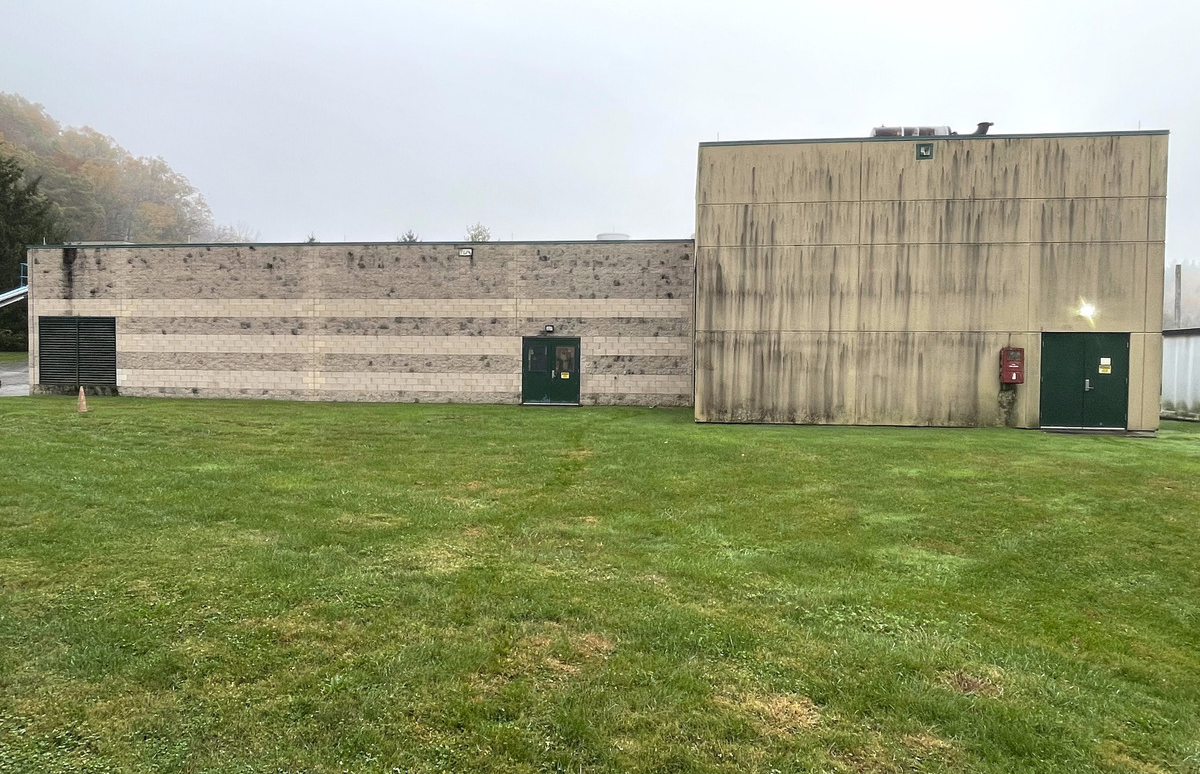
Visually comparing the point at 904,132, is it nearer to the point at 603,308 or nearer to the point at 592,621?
the point at 603,308

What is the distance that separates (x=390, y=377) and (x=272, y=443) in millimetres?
10126

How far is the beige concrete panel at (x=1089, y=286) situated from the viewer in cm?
1580

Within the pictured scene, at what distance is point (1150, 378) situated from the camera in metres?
15.8

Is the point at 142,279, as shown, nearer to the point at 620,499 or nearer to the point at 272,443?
the point at 272,443

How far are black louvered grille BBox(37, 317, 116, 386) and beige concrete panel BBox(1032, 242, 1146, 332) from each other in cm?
2790

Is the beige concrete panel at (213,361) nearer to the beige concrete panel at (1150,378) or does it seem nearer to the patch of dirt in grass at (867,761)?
the patch of dirt in grass at (867,761)

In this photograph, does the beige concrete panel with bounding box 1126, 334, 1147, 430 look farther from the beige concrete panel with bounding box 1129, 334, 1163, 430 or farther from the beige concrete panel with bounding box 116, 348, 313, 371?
the beige concrete panel with bounding box 116, 348, 313, 371

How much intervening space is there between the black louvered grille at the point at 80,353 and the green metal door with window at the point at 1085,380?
2812 cm

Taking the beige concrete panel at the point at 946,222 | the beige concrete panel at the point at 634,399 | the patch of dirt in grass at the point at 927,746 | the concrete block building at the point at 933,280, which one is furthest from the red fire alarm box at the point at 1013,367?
the patch of dirt in grass at the point at 927,746

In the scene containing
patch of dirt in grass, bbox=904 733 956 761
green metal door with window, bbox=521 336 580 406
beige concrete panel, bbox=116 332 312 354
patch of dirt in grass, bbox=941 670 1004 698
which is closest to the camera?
patch of dirt in grass, bbox=904 733 956 761

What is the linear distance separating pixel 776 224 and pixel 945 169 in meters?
4.13

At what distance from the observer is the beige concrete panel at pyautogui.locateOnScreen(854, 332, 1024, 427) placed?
1634cm

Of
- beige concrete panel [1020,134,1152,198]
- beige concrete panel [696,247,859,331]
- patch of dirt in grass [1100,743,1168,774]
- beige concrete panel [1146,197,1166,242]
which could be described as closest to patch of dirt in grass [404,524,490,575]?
patch of dirt in grass [1100,743,1168,774]

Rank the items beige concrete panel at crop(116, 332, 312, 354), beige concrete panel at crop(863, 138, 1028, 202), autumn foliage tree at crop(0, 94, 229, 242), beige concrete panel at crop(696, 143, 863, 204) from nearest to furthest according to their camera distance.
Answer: beige concrete panel at crop(863, 138, 1028, 202)
beige concrete panel at crop(696, 143, 863, 204)
beige concrete panel at crop(116, 332, 312, 354)
autumn foliage tree at crop(0, 94, 229, 242)
